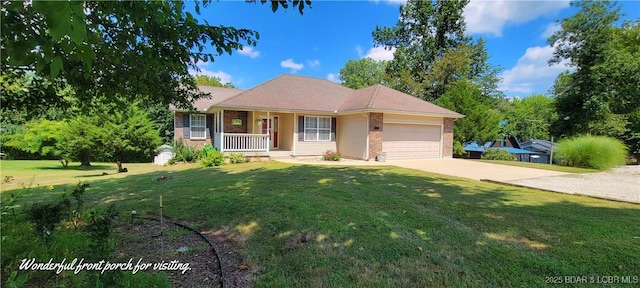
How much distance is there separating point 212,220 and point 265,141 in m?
10.9

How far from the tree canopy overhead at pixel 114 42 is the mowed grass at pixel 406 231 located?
2.21 meters

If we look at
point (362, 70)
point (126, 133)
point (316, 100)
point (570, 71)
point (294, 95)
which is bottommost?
point (126, 133)

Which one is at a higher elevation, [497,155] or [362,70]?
[362,70]

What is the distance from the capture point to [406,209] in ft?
16.7

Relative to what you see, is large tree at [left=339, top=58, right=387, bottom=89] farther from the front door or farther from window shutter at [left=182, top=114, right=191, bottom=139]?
window shutter at [left=182, top=114, right=191, bottom=139]

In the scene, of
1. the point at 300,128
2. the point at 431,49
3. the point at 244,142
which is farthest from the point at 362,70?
the point at 244,142

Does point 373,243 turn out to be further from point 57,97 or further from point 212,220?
point 57,97

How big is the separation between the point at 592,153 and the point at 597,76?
1100cm

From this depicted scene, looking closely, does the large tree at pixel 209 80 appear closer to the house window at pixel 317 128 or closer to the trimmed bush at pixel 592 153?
the house window at pixel 317 128

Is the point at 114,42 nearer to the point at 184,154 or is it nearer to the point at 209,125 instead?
the point at 184,154

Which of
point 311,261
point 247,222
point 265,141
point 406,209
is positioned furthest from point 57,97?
point 265,141

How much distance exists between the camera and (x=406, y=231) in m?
3.97

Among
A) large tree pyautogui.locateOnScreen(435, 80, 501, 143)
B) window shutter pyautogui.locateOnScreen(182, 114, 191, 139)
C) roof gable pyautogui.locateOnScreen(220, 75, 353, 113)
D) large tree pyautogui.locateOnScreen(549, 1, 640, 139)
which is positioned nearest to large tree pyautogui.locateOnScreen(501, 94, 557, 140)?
large tree pyautogui.locateOnScreen(549, 1, 640, 139)

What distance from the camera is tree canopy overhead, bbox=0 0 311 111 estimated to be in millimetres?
1465
